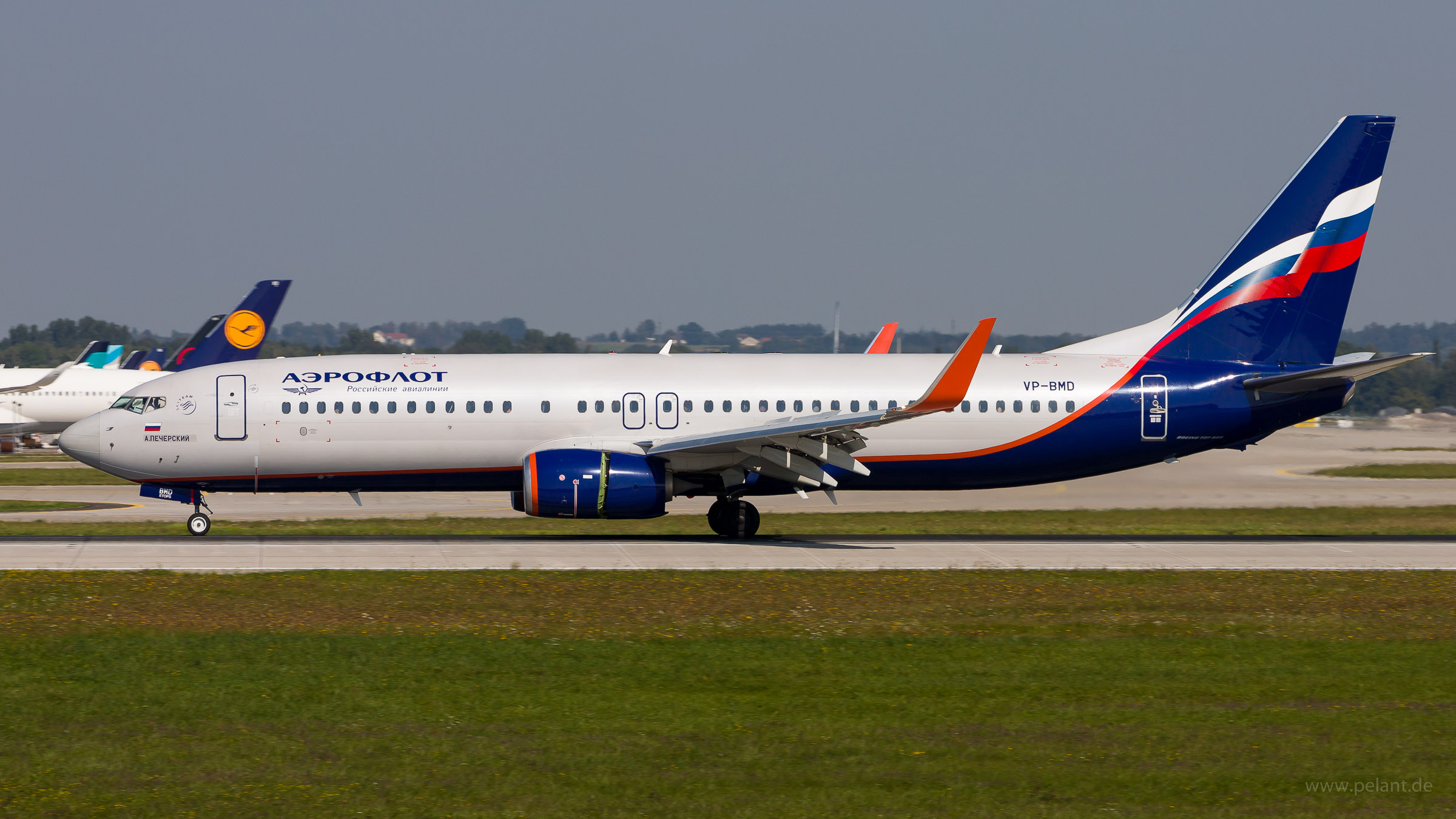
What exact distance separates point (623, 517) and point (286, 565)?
6643mm

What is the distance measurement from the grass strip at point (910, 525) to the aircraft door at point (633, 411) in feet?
11.9

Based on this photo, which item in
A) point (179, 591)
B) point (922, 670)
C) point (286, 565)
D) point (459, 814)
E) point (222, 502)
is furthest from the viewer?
point (222, 502)

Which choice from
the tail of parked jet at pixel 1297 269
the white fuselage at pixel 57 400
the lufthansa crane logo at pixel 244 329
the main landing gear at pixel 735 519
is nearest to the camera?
the main landing gear at pixel 735 519

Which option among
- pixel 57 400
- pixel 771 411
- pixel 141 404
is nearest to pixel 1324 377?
pixel 771 411

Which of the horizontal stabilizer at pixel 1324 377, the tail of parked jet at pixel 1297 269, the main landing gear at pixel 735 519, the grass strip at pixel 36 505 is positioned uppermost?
the tail of parked jet at pixel 1297 269

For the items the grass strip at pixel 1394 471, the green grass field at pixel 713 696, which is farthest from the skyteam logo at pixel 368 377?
the grass strip at pixel 1394 471

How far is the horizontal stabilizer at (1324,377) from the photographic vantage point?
28.7 m

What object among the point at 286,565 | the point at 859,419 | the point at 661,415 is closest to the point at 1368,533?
the point at 859,419

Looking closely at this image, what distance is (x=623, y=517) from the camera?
27.6m

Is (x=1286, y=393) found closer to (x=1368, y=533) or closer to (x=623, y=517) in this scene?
(x=1368, y=533)

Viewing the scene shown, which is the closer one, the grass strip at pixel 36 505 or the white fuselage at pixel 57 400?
the grass strip at pixel 36 505

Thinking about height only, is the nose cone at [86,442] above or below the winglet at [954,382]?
below

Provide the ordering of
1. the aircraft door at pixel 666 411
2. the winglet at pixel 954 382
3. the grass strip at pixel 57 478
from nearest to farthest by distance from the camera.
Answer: the winglet at pixel 954 382
the aircraft door at pixel 666 411
the grass strip at pixel 57 478

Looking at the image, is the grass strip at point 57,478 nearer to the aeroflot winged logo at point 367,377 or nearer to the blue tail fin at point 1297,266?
the aeroflot winged logo at point 367,377
